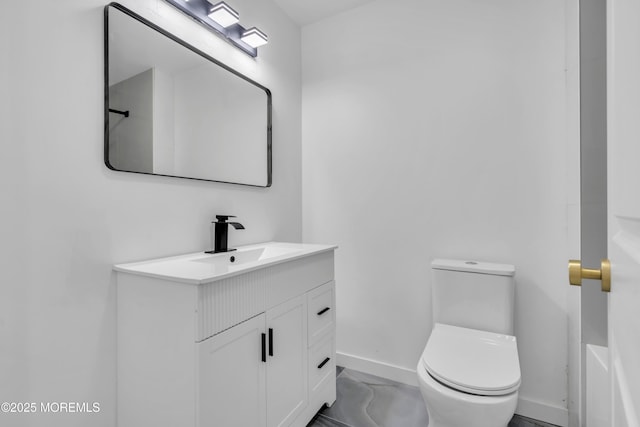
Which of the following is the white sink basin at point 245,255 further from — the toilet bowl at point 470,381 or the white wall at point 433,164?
the toilet bowl at point 470,381

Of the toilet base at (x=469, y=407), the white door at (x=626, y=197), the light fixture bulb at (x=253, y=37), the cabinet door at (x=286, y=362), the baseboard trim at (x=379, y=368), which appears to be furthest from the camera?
the baseboard trim at (x=379, y=368)

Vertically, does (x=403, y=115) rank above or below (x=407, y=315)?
above

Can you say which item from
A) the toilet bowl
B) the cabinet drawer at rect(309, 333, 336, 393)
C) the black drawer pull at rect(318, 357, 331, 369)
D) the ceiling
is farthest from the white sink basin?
the ceiling

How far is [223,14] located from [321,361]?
1927 millimetres

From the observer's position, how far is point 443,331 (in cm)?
165

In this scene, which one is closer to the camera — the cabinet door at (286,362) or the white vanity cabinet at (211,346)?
the white vanity cabinet at (211,346)

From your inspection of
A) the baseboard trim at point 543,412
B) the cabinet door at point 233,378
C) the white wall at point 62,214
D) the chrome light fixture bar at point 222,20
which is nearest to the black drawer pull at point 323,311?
the cabinet door at point 233,378

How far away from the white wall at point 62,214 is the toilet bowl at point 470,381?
4.25 ft

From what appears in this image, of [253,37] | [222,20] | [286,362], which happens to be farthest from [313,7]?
[286,362]

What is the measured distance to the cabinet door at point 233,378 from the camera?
103 cm

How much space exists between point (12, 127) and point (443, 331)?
1.99 meters

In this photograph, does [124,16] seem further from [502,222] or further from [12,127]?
[502,222]

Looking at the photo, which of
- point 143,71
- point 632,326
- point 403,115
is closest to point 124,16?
point 143,71

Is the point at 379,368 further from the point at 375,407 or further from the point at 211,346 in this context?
the point at 211,346
